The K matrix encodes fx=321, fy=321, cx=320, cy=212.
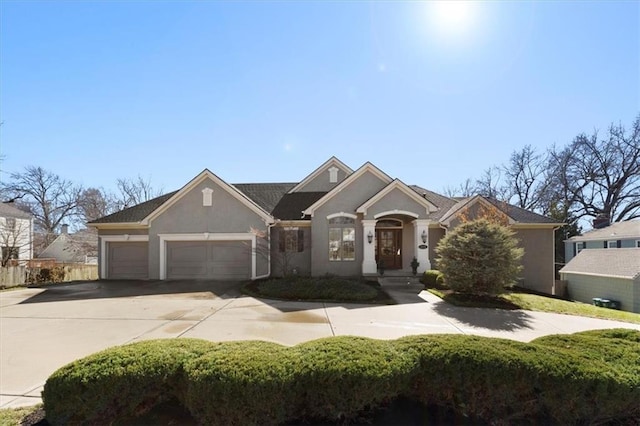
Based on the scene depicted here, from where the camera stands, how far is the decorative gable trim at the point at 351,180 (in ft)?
57.1

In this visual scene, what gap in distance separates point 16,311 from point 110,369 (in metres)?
10.3

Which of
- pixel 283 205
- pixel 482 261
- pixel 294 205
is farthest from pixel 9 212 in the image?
pixel 482 261

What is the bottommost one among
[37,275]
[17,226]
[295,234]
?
[37,275]

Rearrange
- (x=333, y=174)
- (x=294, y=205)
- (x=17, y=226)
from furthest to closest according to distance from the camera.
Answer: (x=17, y=226)
(x=333, y=174)
(x=294, y=205)

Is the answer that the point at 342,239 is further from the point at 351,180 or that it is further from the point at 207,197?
the point at 207,197

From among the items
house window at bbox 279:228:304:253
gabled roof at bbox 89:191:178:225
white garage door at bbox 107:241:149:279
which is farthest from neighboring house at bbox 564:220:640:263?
white garage door at bbox 107:241:149:279

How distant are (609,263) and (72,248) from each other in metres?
51.3

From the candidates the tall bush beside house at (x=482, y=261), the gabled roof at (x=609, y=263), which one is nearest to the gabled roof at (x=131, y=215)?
the tall bush beside house at (x=482, y=261)

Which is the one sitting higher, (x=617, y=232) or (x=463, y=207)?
(x=463, y=207)

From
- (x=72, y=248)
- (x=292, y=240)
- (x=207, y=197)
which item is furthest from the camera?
(x=72, y=248)

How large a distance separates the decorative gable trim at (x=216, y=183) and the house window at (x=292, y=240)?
1.26m

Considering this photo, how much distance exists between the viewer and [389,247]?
1867 cm

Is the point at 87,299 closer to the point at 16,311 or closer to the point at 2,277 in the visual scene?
the point at 16,311

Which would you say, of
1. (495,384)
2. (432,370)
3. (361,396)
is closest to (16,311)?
(361,396)
